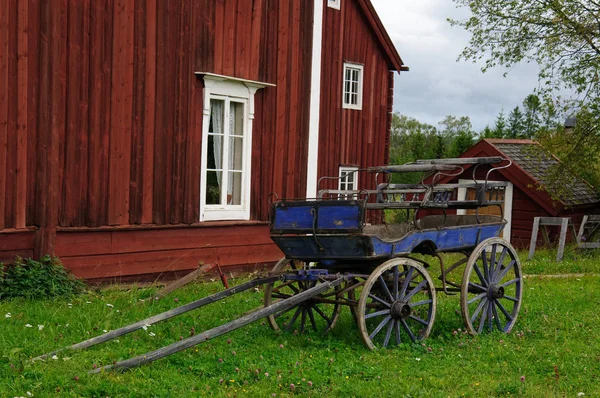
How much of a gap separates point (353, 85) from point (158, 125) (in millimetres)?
5968

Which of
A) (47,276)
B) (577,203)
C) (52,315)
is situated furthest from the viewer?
(577,203)

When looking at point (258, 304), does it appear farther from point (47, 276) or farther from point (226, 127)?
point (226, 127)

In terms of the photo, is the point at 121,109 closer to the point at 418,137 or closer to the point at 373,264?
the point at 373,264

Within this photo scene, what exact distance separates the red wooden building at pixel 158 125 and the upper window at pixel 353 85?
2.55 feet

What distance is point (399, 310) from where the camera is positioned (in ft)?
25.6

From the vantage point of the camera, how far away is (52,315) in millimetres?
9023

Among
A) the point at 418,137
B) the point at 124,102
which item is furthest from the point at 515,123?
the point at 124,102

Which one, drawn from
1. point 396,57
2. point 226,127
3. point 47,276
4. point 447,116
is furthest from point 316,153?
point 447,116

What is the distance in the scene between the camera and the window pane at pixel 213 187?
13.1 metres

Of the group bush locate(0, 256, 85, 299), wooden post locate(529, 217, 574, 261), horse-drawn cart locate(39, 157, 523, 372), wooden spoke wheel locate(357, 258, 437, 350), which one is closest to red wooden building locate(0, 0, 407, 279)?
bush locate(0, 256, 85, 299)

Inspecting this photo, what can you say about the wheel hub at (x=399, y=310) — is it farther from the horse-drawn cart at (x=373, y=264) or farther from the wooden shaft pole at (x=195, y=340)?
the wooden shaft pole at (x=195, y=340)

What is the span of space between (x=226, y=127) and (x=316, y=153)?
2.48 metres

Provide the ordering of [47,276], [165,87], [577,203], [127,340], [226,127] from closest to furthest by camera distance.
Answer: [127,340], [47,276], [165,87], [226,127], [577,203]

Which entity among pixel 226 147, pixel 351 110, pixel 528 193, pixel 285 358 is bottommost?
pixel 285 358
